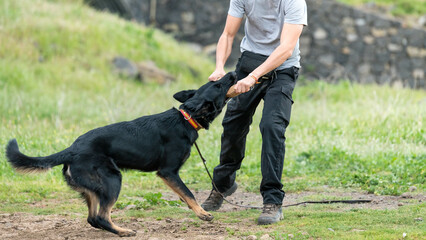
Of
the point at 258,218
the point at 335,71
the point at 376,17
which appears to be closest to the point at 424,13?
the point at 376,17

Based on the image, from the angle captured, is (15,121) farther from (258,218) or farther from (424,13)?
(424,13)

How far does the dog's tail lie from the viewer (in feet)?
14.7

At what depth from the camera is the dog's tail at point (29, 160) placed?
4.49 meters

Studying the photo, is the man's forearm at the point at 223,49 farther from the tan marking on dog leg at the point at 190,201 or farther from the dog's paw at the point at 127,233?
the dog's paw at the point at 127,233

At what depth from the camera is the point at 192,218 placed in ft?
17.3

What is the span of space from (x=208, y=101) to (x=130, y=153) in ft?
2.71

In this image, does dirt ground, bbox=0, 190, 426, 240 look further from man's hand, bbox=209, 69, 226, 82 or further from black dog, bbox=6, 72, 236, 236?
man's hand, bbox=209, 69, 226, 82

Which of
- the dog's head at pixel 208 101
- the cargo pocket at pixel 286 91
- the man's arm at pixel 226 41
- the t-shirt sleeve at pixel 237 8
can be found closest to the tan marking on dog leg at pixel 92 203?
the dog's head at pixel 208 101

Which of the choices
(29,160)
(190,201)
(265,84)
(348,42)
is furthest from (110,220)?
(348,42)

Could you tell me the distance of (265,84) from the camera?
5312 millimetres

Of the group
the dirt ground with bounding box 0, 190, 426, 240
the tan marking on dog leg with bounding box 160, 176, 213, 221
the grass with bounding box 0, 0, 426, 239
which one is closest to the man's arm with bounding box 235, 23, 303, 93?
the tan marking on dog leg with bounding box 160, 176, 213, 221

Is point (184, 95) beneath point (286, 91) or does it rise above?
beneath

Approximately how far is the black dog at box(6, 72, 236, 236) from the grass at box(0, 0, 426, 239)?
76 cm

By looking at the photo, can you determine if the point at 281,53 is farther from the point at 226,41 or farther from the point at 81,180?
the point at 81,180
